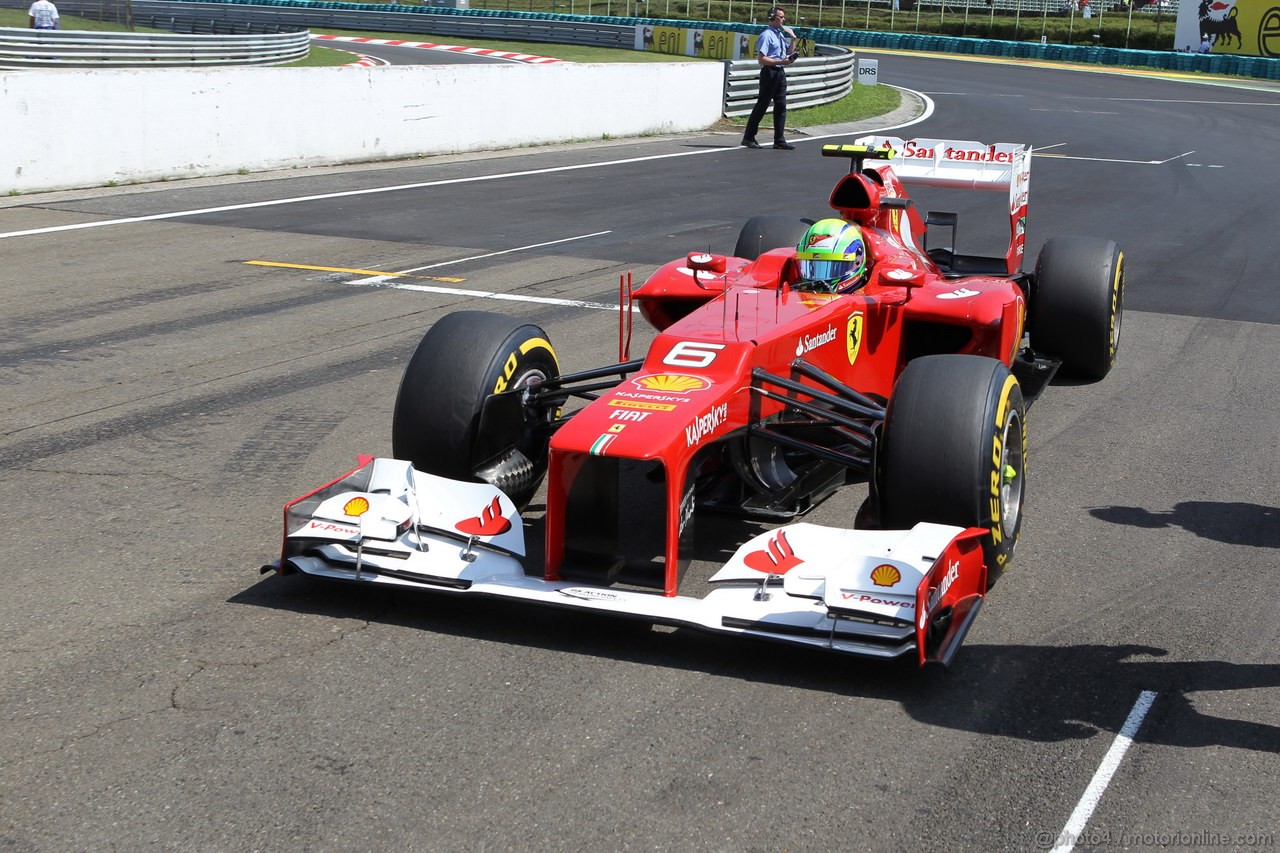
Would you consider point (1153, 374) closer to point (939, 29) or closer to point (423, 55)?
point (423, 55)

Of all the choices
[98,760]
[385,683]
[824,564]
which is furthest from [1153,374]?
[98,760]

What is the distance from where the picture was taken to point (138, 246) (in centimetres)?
1386

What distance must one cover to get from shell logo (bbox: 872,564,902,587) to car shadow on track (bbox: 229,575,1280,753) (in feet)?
1.09

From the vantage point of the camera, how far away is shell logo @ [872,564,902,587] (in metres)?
5.02

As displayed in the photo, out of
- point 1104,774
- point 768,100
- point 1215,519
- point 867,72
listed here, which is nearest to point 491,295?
point 1215,519

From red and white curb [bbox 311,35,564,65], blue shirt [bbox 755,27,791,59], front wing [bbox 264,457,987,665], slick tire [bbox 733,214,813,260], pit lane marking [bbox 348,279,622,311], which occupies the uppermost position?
blue shirt [bbox 755,27,791,59]

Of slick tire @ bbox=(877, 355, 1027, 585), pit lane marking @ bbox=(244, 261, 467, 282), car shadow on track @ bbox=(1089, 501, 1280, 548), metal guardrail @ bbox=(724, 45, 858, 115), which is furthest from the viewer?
metal guardrail @ bbox=(724, 45, 858, 115)

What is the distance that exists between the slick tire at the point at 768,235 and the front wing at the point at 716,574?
4222mm

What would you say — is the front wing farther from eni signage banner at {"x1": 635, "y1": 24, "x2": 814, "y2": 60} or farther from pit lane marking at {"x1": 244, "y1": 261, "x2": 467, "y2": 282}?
eni signage banner at {"x1": 635, "y1": 24, "x2": 814, "y2": 60}

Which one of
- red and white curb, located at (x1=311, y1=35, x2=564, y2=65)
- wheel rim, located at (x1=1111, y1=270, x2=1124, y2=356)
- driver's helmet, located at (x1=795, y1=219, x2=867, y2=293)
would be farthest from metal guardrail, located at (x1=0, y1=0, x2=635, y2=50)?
driver's helmet, located at (x1=795, y1=219, x2=867, y2=293)

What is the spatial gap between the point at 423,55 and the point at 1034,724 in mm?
40194

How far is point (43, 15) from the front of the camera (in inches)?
1110

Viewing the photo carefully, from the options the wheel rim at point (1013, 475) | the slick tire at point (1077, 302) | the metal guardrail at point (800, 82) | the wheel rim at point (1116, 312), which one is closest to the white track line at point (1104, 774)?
the wheel rim at point (1013, 475)

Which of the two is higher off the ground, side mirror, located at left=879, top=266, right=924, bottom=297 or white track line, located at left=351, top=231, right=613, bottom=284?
side mirror, located at left=879, top=266, right=924, bottom=297
